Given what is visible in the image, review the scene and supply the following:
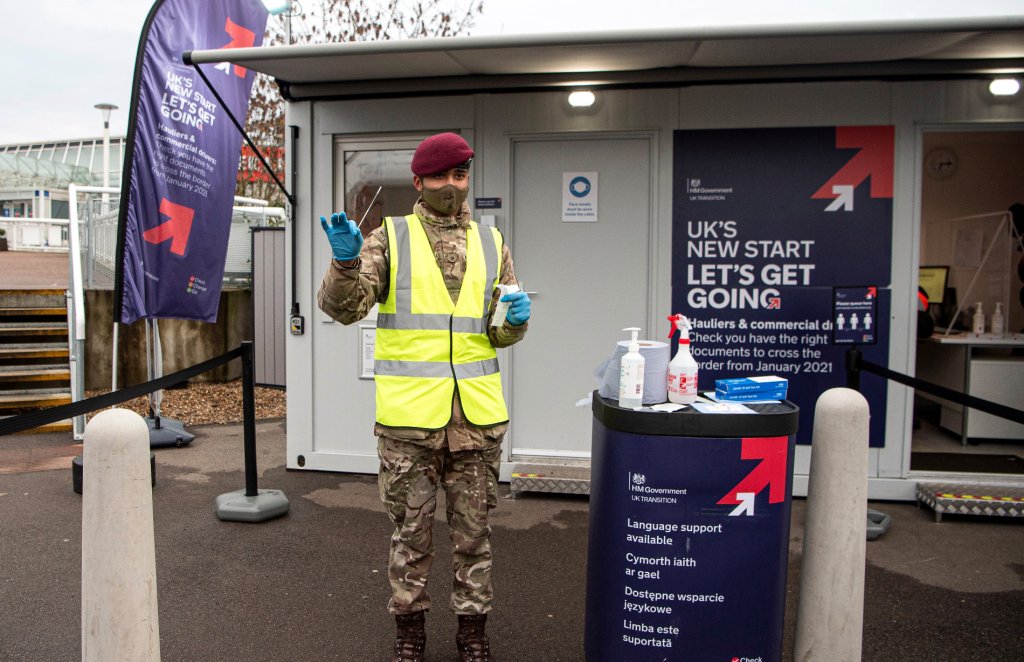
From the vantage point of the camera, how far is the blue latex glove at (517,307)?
2.92 meters

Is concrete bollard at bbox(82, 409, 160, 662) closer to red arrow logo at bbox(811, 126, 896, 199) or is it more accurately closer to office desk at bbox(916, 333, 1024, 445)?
red arrow logo at bbox(811, 126, 896, 199)

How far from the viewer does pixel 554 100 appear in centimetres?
552

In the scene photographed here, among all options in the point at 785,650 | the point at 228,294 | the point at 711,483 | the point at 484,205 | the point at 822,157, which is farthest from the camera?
the point at 228,294

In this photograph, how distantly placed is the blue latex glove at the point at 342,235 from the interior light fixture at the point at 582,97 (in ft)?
10.4

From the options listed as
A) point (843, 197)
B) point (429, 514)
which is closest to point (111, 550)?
point (429, 514)

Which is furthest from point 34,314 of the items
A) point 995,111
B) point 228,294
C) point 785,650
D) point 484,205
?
point 995,111

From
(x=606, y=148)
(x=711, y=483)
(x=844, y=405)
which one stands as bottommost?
(x=711, y=483)

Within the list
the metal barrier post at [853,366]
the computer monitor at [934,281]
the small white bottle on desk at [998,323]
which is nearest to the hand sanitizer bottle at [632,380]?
the metal barrier post at [853,366]

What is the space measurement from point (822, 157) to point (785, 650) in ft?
11.1

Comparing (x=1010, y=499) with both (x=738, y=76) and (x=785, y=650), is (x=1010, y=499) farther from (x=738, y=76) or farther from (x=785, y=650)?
(x=738, y=76)

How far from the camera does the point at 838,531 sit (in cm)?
264

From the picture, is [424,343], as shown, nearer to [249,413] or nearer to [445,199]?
[445,199]

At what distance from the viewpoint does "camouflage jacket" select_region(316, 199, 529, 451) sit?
2.79 m

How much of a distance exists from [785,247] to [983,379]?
9.50ft
